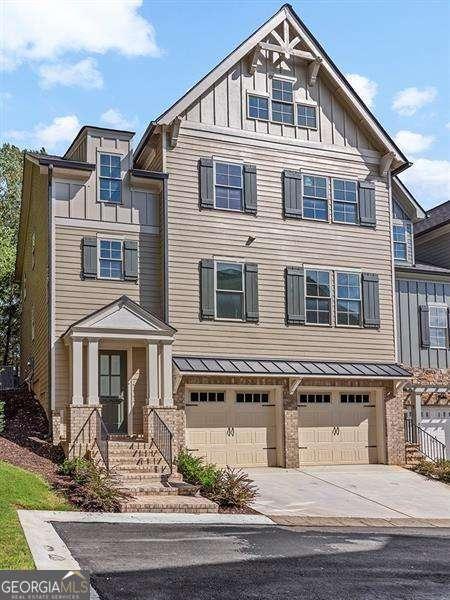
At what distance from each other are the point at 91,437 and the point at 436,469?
9.80m

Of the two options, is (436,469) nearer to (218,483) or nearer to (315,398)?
(315,398)

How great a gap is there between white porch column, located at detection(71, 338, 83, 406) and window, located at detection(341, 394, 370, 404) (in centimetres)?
803

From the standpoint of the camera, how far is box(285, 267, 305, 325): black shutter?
2297 cm

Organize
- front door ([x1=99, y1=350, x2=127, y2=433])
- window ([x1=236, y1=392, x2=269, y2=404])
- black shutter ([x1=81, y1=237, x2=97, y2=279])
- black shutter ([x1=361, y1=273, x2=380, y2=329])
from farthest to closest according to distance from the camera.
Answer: black shutter ([x1=361, y1=273, x2=380, y2=329])
window ([x1=236, y1=392, x2=269, y2=404])
black shutter ([x1=81, y1=237, x2=97, y2=279])
front door ([x1=99, y1=350, x2=127, y2=433])

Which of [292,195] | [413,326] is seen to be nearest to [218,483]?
[292,195]

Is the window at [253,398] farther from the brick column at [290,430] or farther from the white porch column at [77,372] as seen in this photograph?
the white porch column at [77,372]

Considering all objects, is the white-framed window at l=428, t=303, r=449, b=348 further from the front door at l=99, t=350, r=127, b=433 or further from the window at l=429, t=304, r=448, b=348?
the front door at l=99, t=350, r=127, b=433

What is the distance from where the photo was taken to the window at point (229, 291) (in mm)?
22234

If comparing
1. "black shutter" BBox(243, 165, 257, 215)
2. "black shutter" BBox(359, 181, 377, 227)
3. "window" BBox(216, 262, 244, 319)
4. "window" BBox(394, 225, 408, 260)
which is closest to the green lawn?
"window" BBox(216, 262, 244, 319)

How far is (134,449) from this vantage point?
19.2 meters

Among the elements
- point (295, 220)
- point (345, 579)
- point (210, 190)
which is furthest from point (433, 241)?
point (345, 579)

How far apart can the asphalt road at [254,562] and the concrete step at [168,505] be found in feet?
5.22

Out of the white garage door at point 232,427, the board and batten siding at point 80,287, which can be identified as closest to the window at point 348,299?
the white garage door at point 232,427

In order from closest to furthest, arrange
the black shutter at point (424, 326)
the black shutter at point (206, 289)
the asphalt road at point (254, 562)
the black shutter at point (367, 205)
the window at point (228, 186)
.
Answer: the asphalt road at point (254, 562) → the black shutter at point (206, 289) → the window at point (228, 186) → the black shutter at point (367, 205) → the black shutter at point (424, 326)
